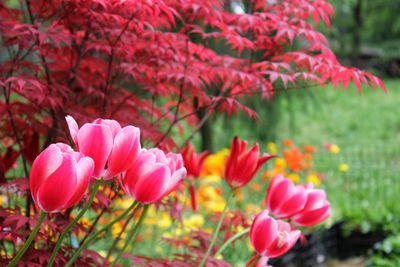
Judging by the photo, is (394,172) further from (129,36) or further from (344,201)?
(129,36)

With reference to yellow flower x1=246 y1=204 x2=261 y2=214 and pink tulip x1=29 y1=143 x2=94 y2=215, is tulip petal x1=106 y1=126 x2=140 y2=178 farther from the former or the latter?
yellow flower x1=246 y1=204 x2=261 y2=214

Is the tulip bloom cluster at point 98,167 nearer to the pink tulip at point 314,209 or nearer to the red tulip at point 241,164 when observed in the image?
the red tulip at point 241,164

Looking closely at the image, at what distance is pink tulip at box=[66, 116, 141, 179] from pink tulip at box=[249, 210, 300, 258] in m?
0.40

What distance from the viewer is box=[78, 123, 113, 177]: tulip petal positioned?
1.03 meters

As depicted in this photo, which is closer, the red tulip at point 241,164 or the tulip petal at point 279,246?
the tulip petal at point 279,246

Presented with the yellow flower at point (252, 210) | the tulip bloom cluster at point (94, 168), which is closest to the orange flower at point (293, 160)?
the yellow flower at point (252, 210)

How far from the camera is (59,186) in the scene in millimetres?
950

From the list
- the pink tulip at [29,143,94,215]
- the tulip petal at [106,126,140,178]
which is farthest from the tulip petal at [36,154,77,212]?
the tulip petal at [106,126,140,178]

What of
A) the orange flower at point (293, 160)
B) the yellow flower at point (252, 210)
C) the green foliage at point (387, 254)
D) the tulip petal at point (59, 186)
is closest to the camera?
the tulip petal at point (59, 186)

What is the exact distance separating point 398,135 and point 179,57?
28.1 feet

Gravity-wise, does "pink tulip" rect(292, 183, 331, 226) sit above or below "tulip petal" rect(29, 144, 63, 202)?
below

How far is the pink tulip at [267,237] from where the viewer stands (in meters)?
1.34

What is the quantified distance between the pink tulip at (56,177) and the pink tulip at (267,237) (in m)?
0.52

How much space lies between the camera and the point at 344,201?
4.57 m
